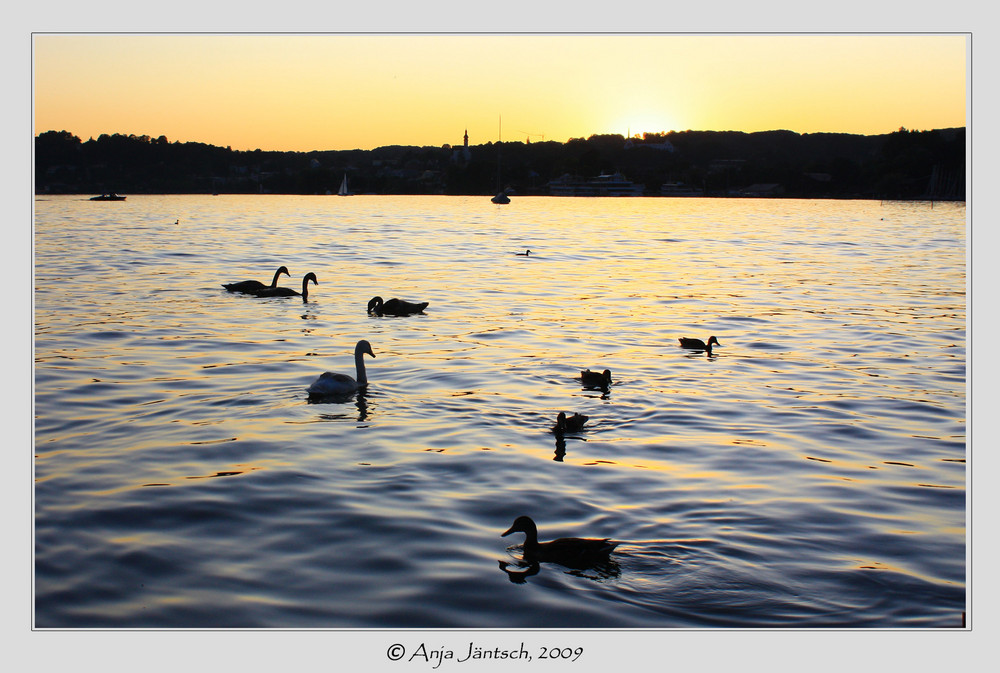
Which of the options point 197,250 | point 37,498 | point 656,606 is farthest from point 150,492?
point 197,250

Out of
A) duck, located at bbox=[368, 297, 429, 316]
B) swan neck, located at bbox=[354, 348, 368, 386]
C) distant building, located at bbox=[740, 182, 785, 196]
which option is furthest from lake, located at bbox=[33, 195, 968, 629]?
distant building, located at bbox=[740, 182, 785, 196]

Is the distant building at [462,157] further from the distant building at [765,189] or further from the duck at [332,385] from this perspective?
the duck at [332,385]

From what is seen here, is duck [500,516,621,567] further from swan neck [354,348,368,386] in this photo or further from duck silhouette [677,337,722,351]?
duck silhouette [677,337,722,351]

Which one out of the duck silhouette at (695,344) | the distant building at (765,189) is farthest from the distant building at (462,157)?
the duck silhouette at (695,344)

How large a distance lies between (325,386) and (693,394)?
20.2 ft

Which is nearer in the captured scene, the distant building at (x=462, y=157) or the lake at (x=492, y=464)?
the lake at (x=492, y=464)

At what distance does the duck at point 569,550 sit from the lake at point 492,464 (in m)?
0.10

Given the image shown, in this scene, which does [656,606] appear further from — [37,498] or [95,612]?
[37,498]

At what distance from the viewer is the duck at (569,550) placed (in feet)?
27.0

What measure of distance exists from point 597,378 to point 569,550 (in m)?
6.96

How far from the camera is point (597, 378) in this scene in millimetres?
15039

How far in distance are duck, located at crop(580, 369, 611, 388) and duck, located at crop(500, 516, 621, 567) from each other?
667 cm

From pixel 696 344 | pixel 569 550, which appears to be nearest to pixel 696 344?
pixel 696 344

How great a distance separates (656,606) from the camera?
24.9ft
